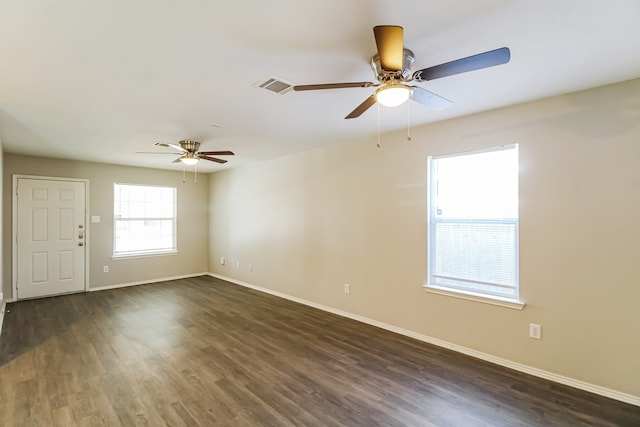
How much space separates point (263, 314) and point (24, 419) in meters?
2.58

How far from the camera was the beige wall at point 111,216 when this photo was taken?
16.4 feet

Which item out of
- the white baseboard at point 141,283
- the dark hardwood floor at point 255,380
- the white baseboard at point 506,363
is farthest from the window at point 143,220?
the white baseboard at point 506,363

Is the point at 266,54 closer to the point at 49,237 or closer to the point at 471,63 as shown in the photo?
the point at 471,63

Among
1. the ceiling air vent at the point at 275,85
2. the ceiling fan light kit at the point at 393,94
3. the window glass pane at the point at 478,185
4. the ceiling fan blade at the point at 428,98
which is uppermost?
the ceiling air vent at the point at 275,85

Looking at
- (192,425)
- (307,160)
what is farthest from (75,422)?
(307,160)

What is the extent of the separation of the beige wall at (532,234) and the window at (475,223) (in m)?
0.12

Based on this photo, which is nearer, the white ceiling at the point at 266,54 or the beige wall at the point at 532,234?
the white ceiling at the point at 266,54

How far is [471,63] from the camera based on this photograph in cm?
Answer: 162

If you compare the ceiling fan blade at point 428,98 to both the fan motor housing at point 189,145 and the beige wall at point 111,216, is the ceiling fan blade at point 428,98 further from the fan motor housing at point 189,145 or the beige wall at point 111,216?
the beige wall at point 111,216

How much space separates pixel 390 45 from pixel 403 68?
47cm

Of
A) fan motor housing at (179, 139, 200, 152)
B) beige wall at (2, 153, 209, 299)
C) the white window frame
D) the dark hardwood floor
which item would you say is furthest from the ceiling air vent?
beige wall at (2, 153, 209, 299)

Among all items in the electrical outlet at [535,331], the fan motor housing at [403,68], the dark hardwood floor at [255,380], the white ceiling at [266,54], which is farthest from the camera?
the electrical outlet at [535,331]

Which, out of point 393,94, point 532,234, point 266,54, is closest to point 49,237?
point 266,54

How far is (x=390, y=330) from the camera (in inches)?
149
